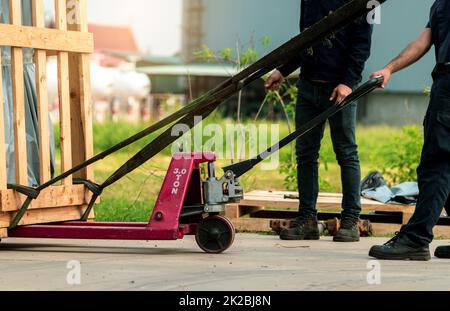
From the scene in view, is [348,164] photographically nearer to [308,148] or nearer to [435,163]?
[308,148]

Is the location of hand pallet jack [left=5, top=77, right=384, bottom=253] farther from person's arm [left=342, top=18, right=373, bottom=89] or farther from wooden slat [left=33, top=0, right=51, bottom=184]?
person's arm [left=342, top=18, right=373, bottom=89]

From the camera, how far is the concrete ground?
18.3ft

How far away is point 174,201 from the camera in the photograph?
6695 mm

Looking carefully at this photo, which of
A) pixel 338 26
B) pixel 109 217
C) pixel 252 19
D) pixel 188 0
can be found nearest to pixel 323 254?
pixel 338 26

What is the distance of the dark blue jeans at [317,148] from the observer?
749 centimetres

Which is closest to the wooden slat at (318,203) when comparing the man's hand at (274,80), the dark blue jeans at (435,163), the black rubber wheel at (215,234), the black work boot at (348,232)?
the black work boot at (348,232)

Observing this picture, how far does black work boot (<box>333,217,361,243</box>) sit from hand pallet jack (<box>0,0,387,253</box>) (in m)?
1.16

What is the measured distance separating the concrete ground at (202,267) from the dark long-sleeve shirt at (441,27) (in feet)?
4.24

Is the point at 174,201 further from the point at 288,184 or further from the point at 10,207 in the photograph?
the point at 288,184

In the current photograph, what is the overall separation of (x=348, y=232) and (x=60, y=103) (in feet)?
7.49

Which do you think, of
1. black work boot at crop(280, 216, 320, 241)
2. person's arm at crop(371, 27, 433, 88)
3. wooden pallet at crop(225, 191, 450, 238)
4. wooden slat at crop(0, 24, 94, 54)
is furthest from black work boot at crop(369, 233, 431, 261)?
wooden slat at crop(0, 24, 94, 54)

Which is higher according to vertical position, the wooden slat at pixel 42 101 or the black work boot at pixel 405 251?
the wooden slat at pixel 42 101

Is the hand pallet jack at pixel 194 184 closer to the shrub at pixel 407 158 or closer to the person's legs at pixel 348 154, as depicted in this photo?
the person's legs at pixel 348 154

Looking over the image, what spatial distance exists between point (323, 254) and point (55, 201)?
187 cm
